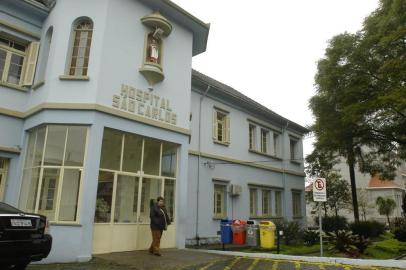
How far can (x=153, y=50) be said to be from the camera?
1264cm

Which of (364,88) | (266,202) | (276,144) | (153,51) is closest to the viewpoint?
(153,51)

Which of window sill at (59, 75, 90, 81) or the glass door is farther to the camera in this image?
the glass door

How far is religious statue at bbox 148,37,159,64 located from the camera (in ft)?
41.2

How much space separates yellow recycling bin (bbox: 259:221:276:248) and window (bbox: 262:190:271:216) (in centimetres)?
656

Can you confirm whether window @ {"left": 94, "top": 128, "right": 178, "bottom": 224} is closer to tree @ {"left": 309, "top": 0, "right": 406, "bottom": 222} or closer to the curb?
the curb

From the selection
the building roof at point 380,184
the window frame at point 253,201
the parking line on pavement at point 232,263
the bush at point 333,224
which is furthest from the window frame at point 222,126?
the building roof at point 380,184

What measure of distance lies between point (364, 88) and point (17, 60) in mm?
14611

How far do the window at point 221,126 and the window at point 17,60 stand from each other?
8.70 metres

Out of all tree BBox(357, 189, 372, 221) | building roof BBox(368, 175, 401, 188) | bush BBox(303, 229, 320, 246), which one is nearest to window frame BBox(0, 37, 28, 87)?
bush BBox(303, 229, 320, 246)

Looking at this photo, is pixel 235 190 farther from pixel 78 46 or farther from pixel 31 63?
pixel 31 63

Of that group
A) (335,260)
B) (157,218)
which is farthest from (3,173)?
(335,260)

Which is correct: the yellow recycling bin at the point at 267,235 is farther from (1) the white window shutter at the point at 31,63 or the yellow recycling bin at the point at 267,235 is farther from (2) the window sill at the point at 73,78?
(1) the white window shutter at the point at 31,63

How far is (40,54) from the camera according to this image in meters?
12.3

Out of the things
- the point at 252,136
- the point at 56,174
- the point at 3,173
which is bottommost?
the point at 56,174
